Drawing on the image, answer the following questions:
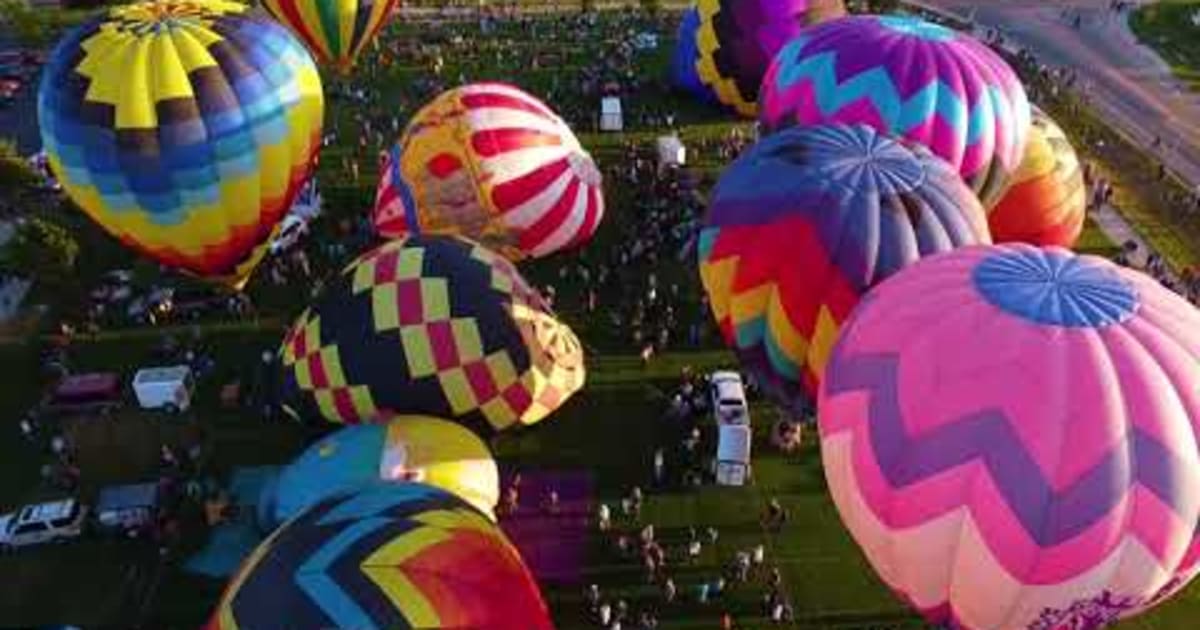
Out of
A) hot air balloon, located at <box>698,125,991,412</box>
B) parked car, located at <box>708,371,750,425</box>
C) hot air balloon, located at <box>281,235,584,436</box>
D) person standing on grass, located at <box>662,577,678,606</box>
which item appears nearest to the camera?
hot air balloon, located at <box>698,125,991,412</box>

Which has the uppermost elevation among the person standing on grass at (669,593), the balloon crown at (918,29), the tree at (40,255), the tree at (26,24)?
the balloon crown at (918,29)

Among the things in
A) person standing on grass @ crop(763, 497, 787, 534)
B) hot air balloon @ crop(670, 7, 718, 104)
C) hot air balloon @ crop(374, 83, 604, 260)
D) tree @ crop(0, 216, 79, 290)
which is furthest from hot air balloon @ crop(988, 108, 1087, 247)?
tree @ crop(0, 216, 79, 290)

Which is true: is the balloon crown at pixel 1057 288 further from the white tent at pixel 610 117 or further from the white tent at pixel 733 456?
the white tent at pixel 610 117

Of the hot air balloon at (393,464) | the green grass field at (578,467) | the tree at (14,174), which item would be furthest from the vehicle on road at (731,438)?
the tree at (14,174)

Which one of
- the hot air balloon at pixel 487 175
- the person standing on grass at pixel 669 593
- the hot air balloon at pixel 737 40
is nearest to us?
the person standing on grass at pixel 669 593

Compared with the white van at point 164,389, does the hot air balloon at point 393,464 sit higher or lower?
higher

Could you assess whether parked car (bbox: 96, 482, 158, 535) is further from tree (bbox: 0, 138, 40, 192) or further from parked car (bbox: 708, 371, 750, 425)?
tree (bbox: 0, 138, 40, 192)
